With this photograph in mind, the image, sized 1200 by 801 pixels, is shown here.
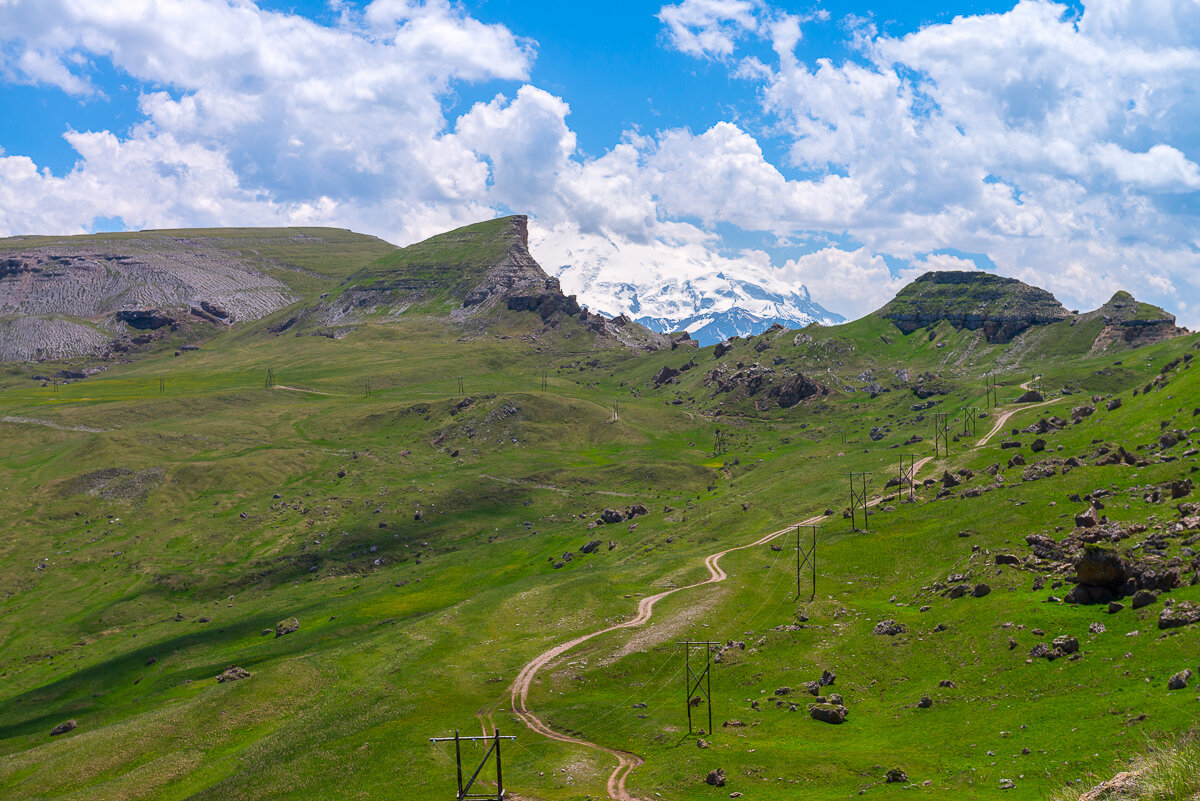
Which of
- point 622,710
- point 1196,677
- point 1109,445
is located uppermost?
point 1109,445

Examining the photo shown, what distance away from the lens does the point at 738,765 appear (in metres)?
76.6

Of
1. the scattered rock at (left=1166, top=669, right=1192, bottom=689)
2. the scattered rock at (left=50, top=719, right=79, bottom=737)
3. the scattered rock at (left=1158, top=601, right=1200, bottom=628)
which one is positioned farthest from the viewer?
the scattered rock at (left=50, top=719, right=79, bottom=737)

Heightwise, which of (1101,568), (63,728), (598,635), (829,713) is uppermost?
(1101,568)

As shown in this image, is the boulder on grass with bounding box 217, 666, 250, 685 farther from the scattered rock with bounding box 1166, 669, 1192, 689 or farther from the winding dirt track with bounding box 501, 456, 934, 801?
the scattered rock with bounding box 1166, 669, 1192, 689

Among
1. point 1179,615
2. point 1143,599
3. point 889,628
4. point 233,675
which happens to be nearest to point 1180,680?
point 1179,615

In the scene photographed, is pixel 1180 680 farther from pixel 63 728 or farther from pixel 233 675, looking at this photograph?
pixel 63 728

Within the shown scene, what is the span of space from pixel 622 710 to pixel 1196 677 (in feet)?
200

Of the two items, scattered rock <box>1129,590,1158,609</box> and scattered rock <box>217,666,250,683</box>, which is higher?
scattered rock <box>1129,590,1158,609</box>

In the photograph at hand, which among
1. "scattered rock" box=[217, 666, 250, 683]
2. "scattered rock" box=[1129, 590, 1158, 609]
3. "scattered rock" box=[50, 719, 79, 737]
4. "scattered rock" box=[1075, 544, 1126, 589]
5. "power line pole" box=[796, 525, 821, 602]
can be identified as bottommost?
"scattered rock" box=[50, 719, 79, 737]

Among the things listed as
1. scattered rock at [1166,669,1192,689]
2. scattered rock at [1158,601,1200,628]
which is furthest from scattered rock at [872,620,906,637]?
scattered rock at [1166,669,1192,689]

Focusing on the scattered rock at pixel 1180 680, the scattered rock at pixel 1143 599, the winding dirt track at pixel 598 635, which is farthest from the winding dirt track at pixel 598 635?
the scattered rock at pixel 1143 599

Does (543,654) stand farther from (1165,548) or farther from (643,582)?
(1165,548)

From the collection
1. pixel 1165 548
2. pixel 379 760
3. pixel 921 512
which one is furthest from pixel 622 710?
pixel 921 512

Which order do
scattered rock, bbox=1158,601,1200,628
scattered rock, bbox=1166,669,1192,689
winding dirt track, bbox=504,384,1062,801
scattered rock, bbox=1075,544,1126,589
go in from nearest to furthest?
scattered rock, bbox=1166,669,1192,689 < winding dirt track, bbox=504,384,1062,801 < scattered rock, bbox=1158,601,1200,628 < scattered rock, bbox=1075,544,1126,589
